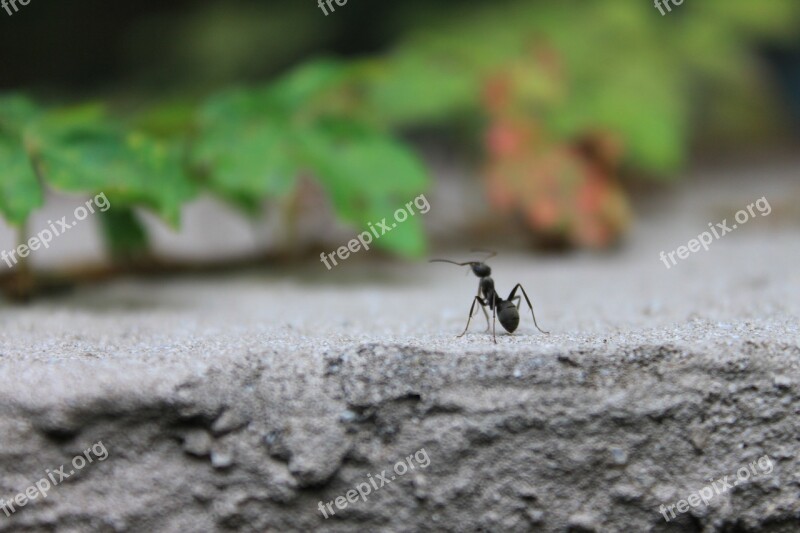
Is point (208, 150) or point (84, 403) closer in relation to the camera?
point (84, 403)

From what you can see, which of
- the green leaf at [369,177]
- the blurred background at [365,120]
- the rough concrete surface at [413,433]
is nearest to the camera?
the rough concrete surface at [413,433]

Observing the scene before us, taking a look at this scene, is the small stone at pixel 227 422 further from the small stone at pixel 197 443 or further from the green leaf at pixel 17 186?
the green leaf at pixel 17 186

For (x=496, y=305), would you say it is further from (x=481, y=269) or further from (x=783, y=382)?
(x=783, y=382)

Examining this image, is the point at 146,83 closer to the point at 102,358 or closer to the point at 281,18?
the point at 281,18

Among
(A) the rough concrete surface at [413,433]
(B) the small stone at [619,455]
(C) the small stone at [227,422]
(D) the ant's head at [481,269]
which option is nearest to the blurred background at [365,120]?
(D) the ant's head at [481,269]

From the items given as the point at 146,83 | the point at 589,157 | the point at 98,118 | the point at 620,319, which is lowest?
the point at 620,319

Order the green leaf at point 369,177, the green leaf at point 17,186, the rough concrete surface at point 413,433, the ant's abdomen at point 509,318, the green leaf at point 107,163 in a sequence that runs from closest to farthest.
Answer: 1. the rough concrete surface at point 413,433
2. the ant's abdomen at point 509,318
3. the green leaf at point 17,186
4. the green leaf at point 107,163
5. the green leaf at point 369,177

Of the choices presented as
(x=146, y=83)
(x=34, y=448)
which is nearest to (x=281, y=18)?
(x=146, y=83)
